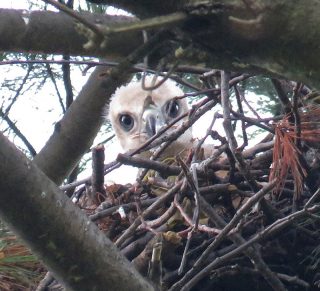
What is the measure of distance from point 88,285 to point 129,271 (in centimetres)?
10

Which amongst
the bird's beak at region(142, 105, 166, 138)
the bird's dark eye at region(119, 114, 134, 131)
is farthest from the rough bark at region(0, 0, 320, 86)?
the bird's dark eye at region(119, 114, 134, 131)

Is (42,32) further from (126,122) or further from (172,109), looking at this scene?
(126,122)

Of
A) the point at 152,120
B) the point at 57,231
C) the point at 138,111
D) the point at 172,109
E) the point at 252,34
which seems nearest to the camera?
the point at 252,34

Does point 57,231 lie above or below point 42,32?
below

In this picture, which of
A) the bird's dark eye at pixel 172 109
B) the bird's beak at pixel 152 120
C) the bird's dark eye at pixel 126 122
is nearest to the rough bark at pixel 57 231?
the bird's beak at pixel 152 120

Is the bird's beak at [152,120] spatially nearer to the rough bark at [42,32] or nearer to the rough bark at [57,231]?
the rough bark at [57,231]

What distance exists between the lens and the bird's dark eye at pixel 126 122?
4.63 metres

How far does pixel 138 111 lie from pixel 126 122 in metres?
0.10

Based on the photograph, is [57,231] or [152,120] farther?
[152,120]

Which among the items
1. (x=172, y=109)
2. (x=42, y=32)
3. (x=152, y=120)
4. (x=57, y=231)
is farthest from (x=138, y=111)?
(x=42, y=32)

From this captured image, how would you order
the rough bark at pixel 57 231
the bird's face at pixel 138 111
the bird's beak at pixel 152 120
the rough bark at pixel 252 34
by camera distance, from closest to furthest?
1. the rough bark at pixel 252 34
2. the rough bark at pixel 57 231
3. the bird's beak at pixel 152 120
4. the bird's face at pixel 138 111

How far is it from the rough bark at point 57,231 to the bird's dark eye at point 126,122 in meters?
2.69

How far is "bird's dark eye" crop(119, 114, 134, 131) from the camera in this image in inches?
182

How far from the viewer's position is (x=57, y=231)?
6.09ft
